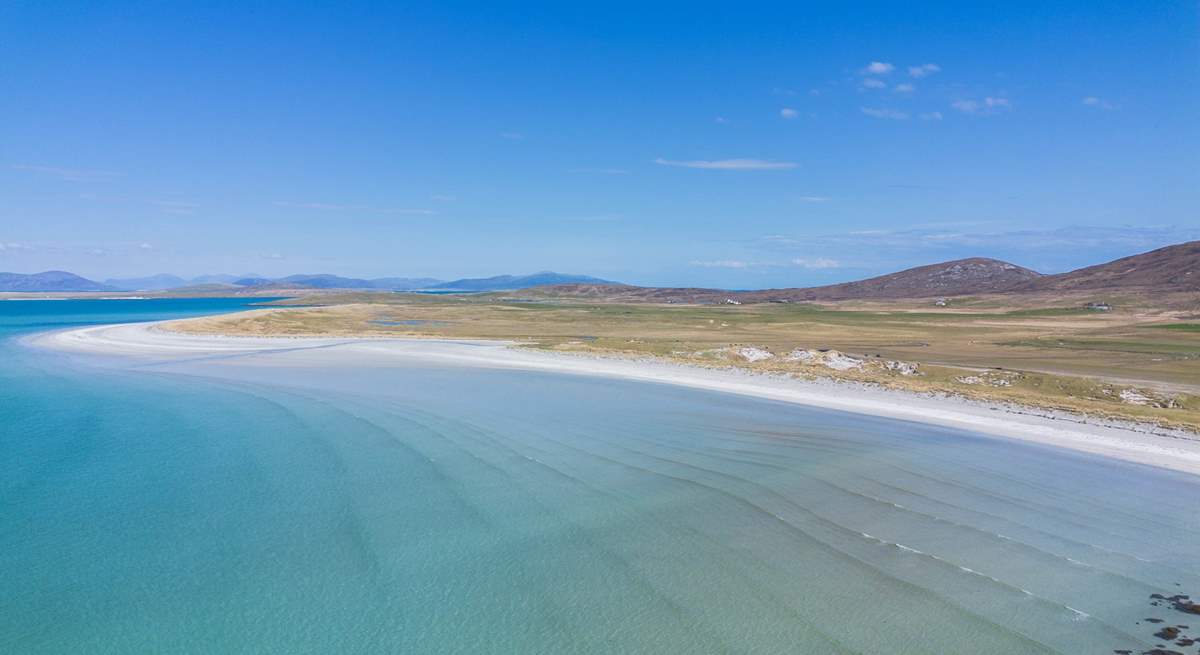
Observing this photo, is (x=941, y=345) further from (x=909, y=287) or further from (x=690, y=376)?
(x=909, y=287)

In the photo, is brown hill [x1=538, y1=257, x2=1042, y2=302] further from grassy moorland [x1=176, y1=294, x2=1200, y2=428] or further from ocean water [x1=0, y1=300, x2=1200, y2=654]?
ocean water [x1=0, y1=300, x2=1200, y2=654]

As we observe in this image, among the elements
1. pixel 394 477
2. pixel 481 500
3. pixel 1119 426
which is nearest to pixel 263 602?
pixel 481 500

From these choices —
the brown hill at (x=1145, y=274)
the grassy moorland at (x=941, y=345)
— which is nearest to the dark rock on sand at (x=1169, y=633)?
the grassy moorland at (x=941, y=345)

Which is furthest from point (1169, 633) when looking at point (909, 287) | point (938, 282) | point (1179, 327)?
point (938, 282)

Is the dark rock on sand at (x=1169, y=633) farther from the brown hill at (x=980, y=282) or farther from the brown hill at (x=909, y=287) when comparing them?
the brown hill at (x=909, y=287)

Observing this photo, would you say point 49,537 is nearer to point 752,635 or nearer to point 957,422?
point 752,635

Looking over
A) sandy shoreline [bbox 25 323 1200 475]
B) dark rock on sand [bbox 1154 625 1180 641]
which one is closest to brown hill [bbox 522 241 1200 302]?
sandy shoreline [bbox 25 323 1200 475]
